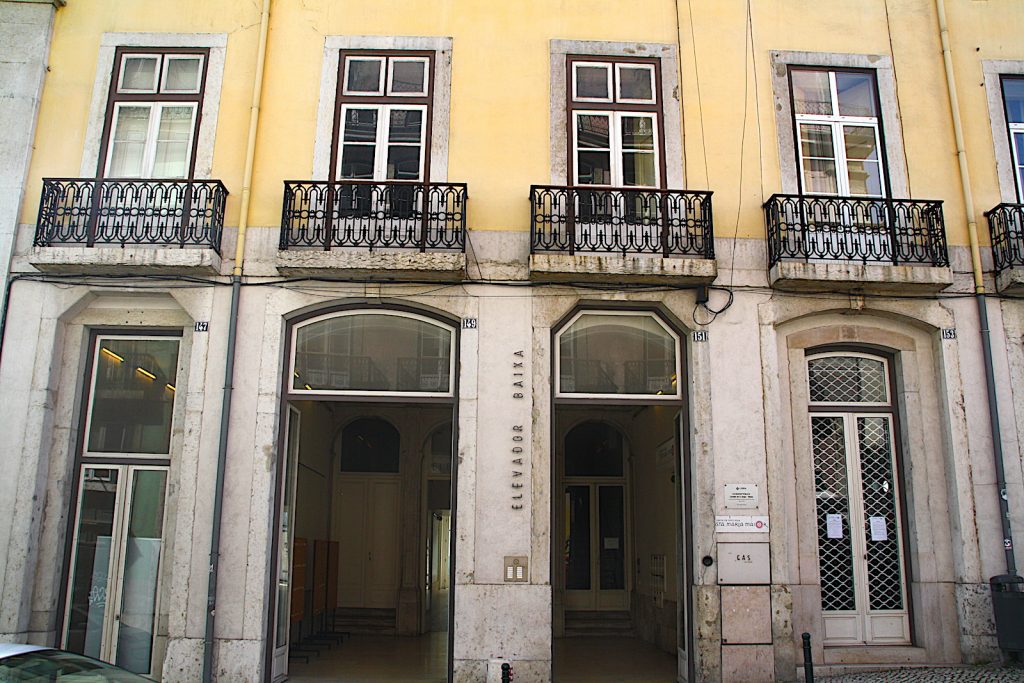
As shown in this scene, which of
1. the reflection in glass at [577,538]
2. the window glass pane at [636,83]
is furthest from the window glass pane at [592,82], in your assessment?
the reflection in glass at [577,538]

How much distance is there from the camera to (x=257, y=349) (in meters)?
9.66

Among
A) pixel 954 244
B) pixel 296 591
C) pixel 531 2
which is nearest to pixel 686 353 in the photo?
pixel 954 244

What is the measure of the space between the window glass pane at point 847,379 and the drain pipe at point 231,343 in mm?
6563

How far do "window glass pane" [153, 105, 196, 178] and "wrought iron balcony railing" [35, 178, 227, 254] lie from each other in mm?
379

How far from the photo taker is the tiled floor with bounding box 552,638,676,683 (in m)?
9.86

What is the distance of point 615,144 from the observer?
1044 centimetres

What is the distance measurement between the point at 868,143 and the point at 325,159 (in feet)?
21.5

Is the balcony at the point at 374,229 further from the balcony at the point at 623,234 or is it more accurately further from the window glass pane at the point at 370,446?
the window glass pane at the point at 370,446

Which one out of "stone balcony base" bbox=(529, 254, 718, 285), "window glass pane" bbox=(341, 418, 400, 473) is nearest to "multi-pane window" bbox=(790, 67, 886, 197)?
"stone balcony base" bbox=(529, 254, 718, 285)

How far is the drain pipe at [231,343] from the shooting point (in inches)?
349

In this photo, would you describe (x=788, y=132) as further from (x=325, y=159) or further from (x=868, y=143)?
(x=325, y=159)

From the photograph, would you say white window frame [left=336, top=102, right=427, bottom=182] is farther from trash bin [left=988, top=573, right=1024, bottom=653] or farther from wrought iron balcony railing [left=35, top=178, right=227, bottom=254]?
trash bin [left=988, top=573, right=1024, bottom=653]

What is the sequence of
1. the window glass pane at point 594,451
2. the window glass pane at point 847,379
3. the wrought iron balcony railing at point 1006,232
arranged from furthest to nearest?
the window glass pane at point 594,451, the window glass pane at point 847,379, the wrought iron balcony railing at point 1006,232

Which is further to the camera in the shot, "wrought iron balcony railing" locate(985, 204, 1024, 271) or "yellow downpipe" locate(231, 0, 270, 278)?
"wrought iron balcony railing" locate(985, 204, 1024, 271)
